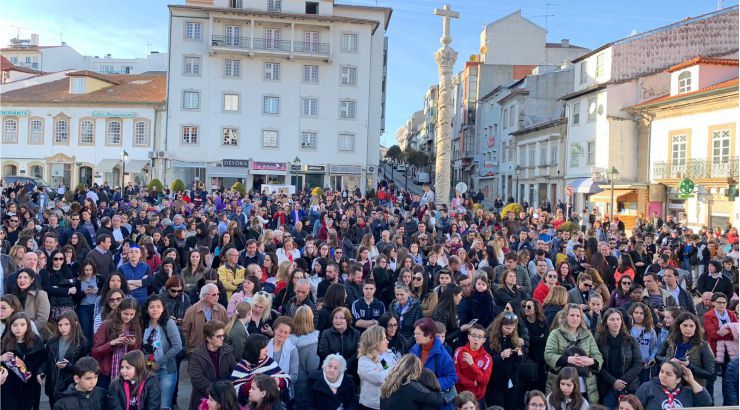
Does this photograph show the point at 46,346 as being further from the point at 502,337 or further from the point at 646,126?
the point at 646,126

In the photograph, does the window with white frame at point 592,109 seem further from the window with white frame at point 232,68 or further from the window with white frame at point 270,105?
the window with white frame at point 232,68

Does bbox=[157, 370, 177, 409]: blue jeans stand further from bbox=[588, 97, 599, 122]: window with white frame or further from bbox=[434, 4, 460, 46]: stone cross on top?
bbox=[588, 97, 599, 122]: window with white frame

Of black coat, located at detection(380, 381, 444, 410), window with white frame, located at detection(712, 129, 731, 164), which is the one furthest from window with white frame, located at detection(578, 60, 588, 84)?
black coat, located at detection(380, 381, 444, 410)

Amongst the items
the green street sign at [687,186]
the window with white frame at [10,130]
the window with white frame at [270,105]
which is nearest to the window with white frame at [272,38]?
the window with white frame at [270,105]

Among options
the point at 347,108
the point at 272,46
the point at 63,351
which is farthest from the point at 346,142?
the point at 63,351

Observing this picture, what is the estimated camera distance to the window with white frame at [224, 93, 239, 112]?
46812 mm

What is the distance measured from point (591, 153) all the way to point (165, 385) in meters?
34.4

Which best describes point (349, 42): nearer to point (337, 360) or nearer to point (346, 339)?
point (346, 339)

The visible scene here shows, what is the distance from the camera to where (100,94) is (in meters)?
49.0

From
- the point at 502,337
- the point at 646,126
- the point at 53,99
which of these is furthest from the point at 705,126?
the point at 53,99

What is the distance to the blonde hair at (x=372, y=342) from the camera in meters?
5.82

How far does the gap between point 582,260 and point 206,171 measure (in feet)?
126

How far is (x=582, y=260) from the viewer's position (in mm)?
11992

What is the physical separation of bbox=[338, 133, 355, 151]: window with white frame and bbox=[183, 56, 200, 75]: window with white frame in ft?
38.2
